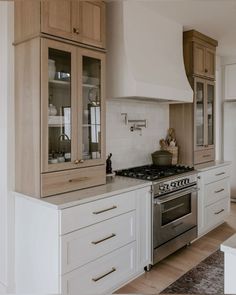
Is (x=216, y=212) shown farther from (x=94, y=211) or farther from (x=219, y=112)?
(x=94, y=211)

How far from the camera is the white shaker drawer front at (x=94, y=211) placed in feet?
6.56

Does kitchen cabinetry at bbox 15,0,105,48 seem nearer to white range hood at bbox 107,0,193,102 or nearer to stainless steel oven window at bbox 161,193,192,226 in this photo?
white range hood at bbox 107,0,193,102

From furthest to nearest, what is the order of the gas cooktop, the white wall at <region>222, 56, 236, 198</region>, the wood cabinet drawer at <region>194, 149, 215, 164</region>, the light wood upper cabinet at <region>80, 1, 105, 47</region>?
the white wall at <region>222, 56, 236, 198</region>, the wood cabinet drawer at <region>194, 149, 215, 164</region>, the gas cooktop, the light wood upper cabinet at <region>80, 1, 105, 47</region>

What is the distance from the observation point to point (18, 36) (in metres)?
2.28

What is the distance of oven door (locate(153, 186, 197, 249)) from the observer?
2.78 metres

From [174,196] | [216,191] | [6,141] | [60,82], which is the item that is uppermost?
[60,82]

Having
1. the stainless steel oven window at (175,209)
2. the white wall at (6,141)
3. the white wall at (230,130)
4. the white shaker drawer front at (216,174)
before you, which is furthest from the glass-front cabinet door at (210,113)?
the white wall at (6,141)

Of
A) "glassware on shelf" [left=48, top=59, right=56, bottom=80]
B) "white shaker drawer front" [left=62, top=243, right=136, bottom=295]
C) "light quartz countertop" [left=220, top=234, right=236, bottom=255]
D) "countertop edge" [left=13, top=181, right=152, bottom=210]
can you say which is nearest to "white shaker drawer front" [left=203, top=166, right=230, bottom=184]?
"countertop edge" [left=13, top=181, right=152, bottom=210]

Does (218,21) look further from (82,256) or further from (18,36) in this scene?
(82,256)

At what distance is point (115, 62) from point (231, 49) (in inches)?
106

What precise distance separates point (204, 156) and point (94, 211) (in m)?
2.29

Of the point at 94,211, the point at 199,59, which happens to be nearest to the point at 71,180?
the point at 94,211

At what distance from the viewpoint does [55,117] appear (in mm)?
2268

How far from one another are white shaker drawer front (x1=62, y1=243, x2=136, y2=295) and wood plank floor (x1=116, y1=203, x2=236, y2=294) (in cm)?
14
